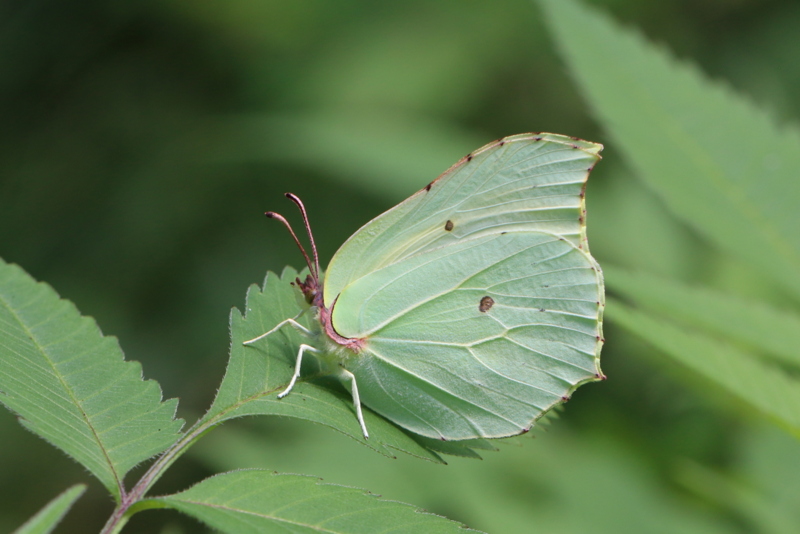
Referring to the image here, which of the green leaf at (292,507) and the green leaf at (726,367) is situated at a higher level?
the green leaf at (726,367)

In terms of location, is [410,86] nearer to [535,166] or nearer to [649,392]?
[649,392]

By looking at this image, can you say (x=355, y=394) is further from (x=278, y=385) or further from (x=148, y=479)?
(x=148, y=479)

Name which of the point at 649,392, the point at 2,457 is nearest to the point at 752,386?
the point at 649,392

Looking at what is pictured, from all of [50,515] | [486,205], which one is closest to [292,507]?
[50,515]

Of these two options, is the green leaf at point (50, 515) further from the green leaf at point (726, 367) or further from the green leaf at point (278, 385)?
the green leaf at point (726, 367)

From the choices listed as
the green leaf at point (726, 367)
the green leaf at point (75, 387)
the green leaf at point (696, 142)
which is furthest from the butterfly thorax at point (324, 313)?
the green leaf at point (696, 142)

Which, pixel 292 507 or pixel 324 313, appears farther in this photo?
pixel 324 313

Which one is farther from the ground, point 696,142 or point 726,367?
point 696,142
